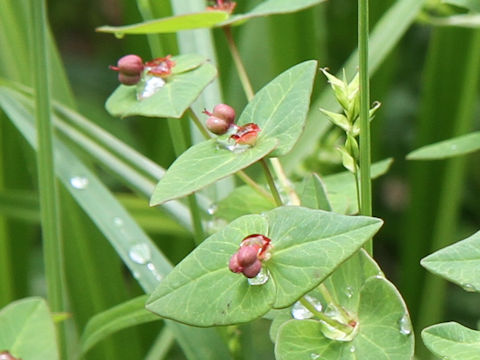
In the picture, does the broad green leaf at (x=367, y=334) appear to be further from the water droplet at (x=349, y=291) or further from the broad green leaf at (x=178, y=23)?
the broad green leaf at (x=178, y=23)

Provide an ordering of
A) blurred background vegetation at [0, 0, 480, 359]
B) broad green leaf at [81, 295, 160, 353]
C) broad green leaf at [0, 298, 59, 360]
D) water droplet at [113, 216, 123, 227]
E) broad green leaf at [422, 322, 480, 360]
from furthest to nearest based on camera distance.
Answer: blurred background vegetation at [0, 0, 480, 359], water droplet at [113, 216, 123, 227], broad green leaf at [81, 295, 160, 353], broad green leaf at [0, 298, 59, 360], broad green leaf at [422, 322, 480, 360]

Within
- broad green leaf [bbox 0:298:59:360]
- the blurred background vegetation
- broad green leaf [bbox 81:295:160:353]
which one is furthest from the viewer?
the blurred background vegetation

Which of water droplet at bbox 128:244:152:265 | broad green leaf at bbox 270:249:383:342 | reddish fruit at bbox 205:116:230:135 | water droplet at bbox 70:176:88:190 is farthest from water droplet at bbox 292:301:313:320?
water droplet at bbox 70:176:88:190

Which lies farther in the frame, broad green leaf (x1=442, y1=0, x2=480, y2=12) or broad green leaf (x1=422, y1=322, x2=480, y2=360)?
broad green leaf (x1=442, y1=0, x2=480, y2=12)

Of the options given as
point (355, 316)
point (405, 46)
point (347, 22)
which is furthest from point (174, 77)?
point (405, 46)

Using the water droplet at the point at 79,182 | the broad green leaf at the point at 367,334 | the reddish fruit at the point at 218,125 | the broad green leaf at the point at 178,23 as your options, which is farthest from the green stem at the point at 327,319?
the water droplet at the point at 79,182

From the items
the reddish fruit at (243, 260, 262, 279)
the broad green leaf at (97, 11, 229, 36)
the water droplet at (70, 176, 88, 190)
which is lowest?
the water droplet at (70, 176, 88, 190)

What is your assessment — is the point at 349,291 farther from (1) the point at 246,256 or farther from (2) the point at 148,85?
(2) the point at 148,85

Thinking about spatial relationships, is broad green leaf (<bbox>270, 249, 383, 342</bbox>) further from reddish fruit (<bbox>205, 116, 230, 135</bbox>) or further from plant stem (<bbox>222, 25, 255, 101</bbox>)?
plant stem (<bbox>222, 25, 255, 101</bbox>)
